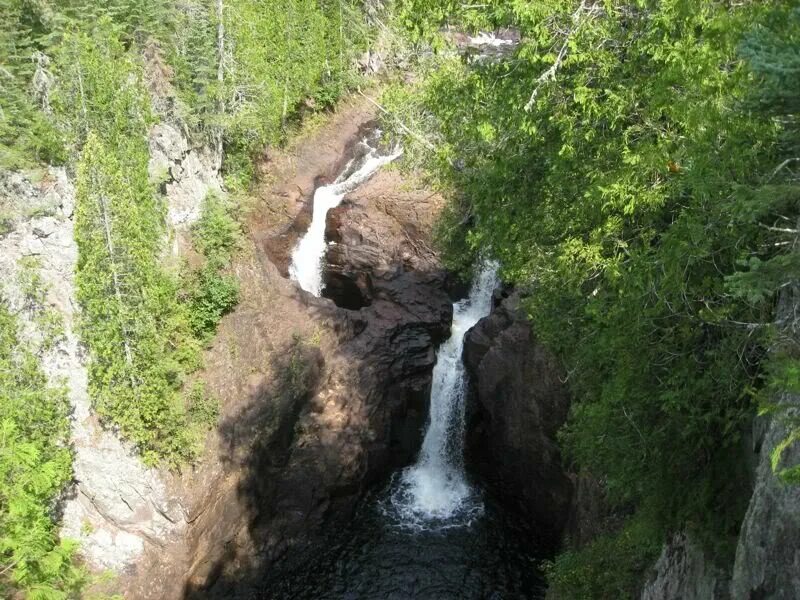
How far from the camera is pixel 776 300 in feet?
23.1

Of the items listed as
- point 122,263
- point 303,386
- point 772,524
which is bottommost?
point 303,386

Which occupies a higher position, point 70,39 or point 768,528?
point 70,39

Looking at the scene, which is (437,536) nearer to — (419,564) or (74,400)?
(419,564)

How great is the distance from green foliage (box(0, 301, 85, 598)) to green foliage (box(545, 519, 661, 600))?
10883 millimetres

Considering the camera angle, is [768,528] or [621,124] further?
[621,124]

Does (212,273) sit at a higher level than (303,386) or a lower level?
higher

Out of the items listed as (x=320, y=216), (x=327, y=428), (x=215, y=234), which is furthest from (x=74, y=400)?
(x=320, y=216)

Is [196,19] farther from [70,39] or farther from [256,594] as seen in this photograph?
[256,594]

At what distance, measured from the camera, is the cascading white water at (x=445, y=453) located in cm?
2188

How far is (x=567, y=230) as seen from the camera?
9.97 m

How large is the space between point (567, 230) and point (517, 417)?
39.5 feet

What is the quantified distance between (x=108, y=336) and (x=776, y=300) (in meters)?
15.6

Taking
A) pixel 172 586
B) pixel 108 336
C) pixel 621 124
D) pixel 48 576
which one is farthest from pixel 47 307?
pixel 621 124

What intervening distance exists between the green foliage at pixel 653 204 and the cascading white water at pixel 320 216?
15.6 metres
